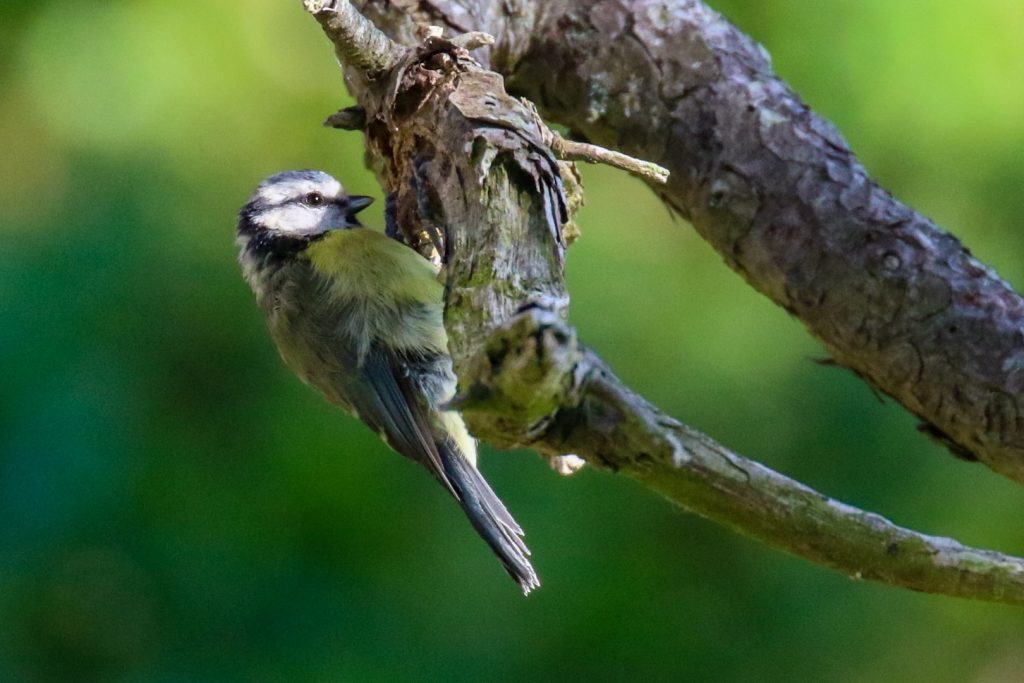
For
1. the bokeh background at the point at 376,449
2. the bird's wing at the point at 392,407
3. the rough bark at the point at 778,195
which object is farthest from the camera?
the bokeh background at the point at 376,449

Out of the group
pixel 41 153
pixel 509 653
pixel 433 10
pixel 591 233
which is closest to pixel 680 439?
pixel 433 10

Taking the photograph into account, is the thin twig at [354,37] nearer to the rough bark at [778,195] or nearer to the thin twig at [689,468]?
the rough bark at [778,195]

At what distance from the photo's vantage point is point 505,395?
3.46 feet

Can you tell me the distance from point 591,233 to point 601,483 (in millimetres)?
615

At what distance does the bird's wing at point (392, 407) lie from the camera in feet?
7.31

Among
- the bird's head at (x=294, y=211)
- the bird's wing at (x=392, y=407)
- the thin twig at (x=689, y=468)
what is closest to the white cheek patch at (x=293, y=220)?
the bird's head at (x=294, y=211)

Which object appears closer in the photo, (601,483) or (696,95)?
(696,95)

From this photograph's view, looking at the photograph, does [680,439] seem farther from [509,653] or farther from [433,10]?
[509,653]

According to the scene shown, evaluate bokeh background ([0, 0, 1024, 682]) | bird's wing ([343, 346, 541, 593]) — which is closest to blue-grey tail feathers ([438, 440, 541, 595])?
bird's wing ([343, 346, 541, 593])

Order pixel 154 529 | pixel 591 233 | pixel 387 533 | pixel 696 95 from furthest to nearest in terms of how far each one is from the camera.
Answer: pixel 591 233, pixel 387 533, pixel 154 529, pixel 696 95

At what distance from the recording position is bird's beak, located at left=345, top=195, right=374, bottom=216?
2604 millimetres

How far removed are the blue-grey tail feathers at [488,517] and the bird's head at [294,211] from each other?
625mm

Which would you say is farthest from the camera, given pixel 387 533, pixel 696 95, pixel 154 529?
pixel 387 533

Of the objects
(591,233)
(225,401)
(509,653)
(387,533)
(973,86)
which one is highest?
(973,86)
